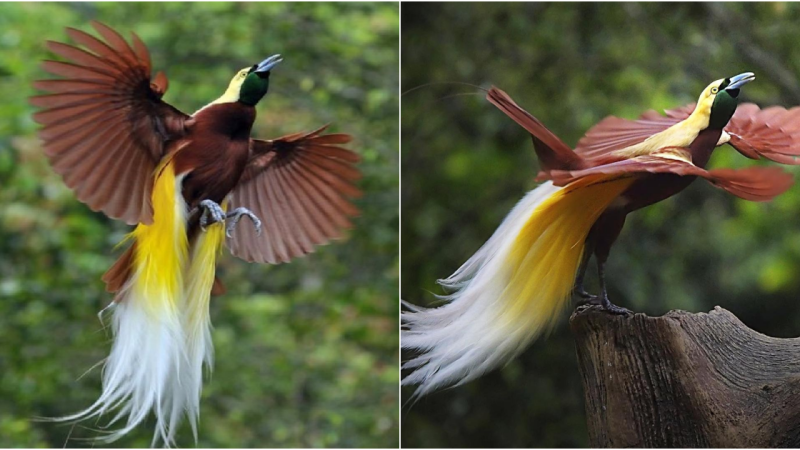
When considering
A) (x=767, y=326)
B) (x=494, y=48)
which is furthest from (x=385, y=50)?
(x=767, y=326)

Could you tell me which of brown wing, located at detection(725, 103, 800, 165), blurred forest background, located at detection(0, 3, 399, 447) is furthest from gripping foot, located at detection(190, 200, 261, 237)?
blurred forest background, located at detection(0, 3, 399, 447)

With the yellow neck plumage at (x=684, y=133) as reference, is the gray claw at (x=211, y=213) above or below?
below

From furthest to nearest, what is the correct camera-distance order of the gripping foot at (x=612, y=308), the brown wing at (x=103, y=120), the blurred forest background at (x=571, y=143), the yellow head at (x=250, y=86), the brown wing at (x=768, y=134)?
the blurred forest background at (x=571, y=143) < the brown wing at (x=768, y=134) < the gripping foot at (x=612, y=308) < the yellow head at (x=250, y=86) < the brown wing at (x=103, y=120)

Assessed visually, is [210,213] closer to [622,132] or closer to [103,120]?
[103,120]

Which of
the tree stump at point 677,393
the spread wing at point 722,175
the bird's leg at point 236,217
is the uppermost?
the spread wing at point 722,175

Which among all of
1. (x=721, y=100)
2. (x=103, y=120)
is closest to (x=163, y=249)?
(x=103, y=120)

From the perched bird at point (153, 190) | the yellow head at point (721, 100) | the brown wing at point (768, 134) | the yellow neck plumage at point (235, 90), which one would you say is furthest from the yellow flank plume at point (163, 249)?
the brown wing at point (768, 134)

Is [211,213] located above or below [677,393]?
above

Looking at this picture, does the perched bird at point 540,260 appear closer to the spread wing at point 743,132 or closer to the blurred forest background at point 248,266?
the spread wing at point 743,132
